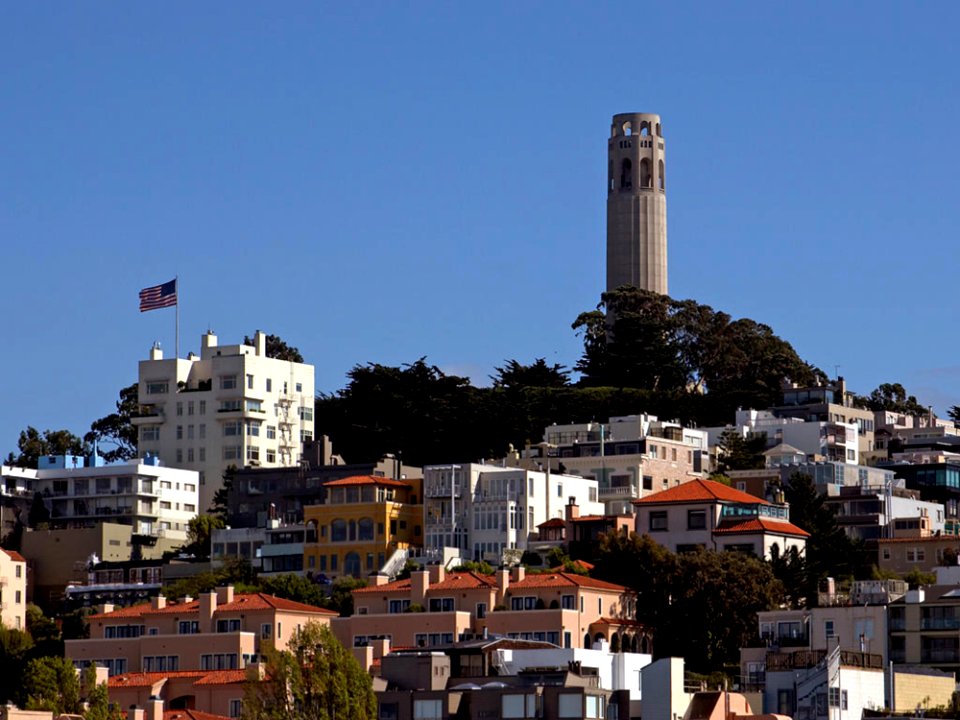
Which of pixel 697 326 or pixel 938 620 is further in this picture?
pixel 697 326

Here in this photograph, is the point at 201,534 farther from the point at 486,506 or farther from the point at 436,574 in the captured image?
the point at 436,574

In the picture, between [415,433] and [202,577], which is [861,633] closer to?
[202,577]

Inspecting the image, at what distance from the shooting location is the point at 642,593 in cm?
10581

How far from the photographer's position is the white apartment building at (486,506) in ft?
389

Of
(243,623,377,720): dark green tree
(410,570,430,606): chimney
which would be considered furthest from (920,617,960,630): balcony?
(243,623,377,720): dark green tree

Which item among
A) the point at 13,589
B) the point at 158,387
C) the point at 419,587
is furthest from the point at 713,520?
the point at 158,387

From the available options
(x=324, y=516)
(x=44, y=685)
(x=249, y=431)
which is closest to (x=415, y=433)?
(x=249, y=431)

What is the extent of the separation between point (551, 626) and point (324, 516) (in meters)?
21.9

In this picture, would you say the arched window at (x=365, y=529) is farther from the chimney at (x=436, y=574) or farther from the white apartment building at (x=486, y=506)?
the chimney at (x=436, y=574)

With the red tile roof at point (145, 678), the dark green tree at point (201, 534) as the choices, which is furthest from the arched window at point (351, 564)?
the red tile roof at point (145, 678)

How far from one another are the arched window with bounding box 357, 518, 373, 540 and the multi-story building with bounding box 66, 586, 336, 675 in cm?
1176

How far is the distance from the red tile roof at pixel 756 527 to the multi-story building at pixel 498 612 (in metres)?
7.47

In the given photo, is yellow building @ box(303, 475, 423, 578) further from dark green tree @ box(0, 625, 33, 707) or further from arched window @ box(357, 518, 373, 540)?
dark green tree @ box(0, 625, 33, 707)

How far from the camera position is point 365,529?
4734 inches
